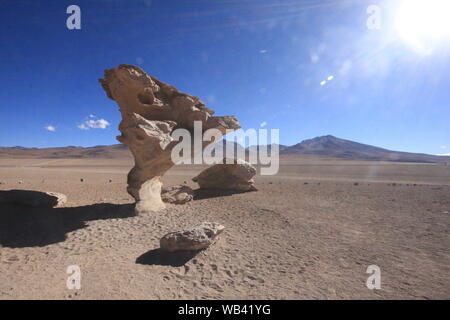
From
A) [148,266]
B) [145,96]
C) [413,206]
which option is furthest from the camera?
[413,206]

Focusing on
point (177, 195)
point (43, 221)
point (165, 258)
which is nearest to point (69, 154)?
point (177, 195)

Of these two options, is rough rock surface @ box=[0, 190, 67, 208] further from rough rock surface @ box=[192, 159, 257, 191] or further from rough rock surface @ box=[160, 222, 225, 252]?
rough rock surface @ box=[192, 159, 257, 191]

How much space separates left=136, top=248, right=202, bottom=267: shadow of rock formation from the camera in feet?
15.4

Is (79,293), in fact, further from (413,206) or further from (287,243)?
(413,206)

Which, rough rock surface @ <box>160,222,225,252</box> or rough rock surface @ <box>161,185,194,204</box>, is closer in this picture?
rough rock surface @ <box>160,222,225,252</box>

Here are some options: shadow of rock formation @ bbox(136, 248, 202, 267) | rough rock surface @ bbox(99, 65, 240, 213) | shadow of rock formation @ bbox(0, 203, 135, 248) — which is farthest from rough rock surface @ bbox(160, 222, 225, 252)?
rough rock surface @ bbox(99, 65, 240, 213)

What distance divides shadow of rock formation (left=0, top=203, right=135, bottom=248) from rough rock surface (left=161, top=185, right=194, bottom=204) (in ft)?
6.08

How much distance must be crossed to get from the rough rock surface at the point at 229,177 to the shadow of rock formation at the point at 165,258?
27.3ft

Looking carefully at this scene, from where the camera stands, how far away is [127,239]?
5863 millimetres

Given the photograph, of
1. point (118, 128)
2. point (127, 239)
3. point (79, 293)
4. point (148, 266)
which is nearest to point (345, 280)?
point (148, 266)

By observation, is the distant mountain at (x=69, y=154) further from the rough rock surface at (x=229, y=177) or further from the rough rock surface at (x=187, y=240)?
the rough rock surface at (x=187, y=240)

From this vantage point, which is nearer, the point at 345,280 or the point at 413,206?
the point at 345,280

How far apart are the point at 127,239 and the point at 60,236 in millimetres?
1787
